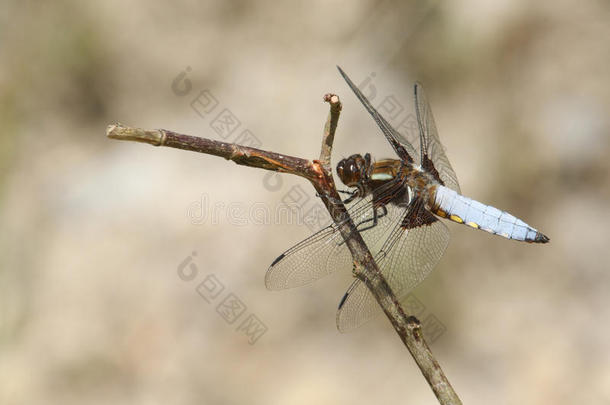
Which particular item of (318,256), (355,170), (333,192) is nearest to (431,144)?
(355,170)

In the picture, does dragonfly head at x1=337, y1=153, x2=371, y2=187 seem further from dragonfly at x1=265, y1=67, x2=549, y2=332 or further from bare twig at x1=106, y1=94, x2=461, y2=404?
bare twig at x1=106, y1=94, x2=461, y2=404

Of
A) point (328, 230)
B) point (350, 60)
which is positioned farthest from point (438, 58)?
point (328, 230)

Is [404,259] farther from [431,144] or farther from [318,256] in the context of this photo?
[431,144]

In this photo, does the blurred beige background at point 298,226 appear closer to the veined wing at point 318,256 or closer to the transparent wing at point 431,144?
the transparent wing at point 431,144

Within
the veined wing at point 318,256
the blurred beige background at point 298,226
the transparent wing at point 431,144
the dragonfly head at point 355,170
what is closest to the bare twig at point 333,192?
the veined wing at point 318,256

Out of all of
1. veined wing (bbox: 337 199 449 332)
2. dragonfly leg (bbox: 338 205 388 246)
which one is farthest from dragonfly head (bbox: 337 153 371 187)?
veined wing (bbox: 337 199 449 332)

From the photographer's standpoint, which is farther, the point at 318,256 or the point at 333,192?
the point at 318,256
